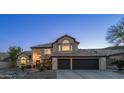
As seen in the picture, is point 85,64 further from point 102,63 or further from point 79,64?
point 102,63

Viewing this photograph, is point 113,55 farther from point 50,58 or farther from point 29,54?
point 29,54

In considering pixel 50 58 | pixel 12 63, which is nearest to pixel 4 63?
pixel 12 63

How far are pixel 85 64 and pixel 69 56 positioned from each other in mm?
2978

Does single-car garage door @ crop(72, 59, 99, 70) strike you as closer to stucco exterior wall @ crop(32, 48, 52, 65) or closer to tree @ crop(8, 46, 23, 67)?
stucco exterior wall @ crop(32, 48, 52, 65)

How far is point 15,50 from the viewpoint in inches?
2304

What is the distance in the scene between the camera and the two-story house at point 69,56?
4266 centimetres

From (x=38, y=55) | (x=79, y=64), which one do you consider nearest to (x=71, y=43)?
(x=79, y=64)

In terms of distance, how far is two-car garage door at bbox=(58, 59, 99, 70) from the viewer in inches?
1671

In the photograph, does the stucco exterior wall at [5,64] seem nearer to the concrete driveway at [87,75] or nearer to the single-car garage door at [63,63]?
the single-car garage door at [63,63]

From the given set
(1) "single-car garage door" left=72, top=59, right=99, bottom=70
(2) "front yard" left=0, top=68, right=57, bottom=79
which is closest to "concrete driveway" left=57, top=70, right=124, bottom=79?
(2) "front yard" left=0, top=68, right=57, bottom=79

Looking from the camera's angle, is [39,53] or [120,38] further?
[39,53]

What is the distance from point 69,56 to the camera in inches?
1686

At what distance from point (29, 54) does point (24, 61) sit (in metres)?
1.79

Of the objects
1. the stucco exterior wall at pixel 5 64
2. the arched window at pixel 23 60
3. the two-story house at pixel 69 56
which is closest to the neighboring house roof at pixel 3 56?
the stucco exterior wall at pixel 5 64
